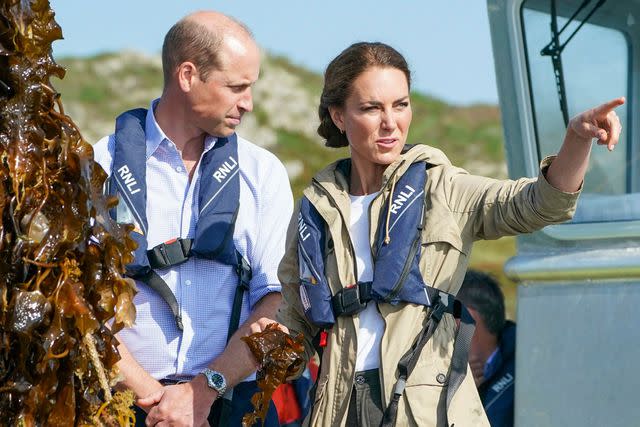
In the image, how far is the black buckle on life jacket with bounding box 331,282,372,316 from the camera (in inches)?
155

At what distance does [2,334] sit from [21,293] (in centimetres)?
14

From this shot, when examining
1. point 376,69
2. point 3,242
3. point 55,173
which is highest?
point 376,69

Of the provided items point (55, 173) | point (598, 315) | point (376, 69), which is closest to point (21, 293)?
point (55, 173)

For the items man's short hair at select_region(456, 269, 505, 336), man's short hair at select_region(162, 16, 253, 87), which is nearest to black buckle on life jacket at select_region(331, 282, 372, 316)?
man's short hair at select_region(162, 16, 253, 87)

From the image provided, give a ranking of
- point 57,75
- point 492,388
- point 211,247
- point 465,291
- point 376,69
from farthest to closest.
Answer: point 465,291 → point 492,388 → point 211,247 → point 376,69 → point 57,75

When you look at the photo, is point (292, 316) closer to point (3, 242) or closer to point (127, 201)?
point (127, 201)

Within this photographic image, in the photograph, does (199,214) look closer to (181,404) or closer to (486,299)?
(181,404)

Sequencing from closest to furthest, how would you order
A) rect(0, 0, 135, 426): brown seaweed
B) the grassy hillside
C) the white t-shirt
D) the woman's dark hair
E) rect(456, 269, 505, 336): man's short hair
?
1. rect(0, 0, 135, 426): brown seaweed
2. the white t-shirt
3. the woman's dark hair
4. rect(456, 269, 505, 336): man's short hair
5. the grassy hillside

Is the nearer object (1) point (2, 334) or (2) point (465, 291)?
(1) point (2, 334)

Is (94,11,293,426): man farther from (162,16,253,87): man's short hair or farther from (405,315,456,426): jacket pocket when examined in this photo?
(405,315,456,426): jacket pocket

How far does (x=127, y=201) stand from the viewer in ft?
14.8

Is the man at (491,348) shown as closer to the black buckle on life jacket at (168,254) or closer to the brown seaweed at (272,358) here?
the brown seaweed at (272,358)

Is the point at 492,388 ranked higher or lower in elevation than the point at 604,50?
lower

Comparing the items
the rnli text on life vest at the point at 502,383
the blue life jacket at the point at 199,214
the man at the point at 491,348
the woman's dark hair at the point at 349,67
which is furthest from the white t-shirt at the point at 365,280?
the rnli text on life vest at the point at 502,383
